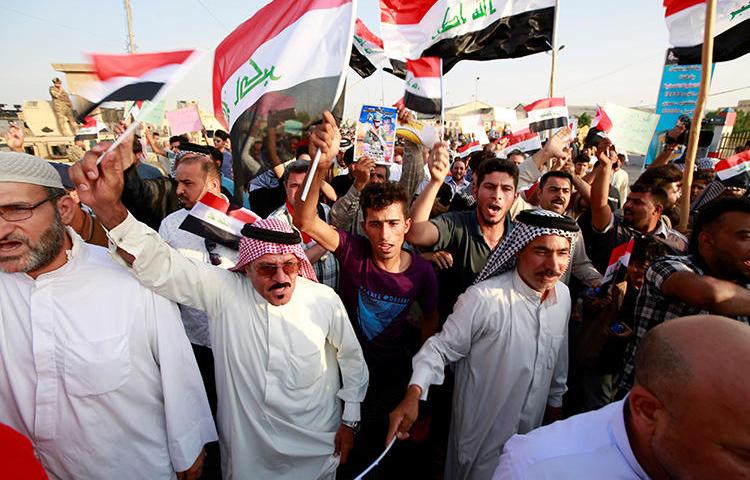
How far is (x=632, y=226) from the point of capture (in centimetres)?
339

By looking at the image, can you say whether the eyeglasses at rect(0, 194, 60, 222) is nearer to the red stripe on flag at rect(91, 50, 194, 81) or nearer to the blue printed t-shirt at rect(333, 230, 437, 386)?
the red stripe on flag at rect(91, 50, 194, 81)

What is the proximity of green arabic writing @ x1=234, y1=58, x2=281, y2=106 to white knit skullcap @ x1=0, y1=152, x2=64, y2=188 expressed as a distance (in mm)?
881

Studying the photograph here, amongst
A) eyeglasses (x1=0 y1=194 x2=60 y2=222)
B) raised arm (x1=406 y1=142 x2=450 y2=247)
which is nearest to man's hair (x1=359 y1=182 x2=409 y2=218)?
raised arm (x1=406 y1=142 x2=450 y2=247)

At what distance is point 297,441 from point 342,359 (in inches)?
19.7

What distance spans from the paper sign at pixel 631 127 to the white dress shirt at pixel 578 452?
4664mm

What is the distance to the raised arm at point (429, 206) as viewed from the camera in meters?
2.80

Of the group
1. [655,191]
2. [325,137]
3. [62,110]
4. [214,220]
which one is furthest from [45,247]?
[62,110]

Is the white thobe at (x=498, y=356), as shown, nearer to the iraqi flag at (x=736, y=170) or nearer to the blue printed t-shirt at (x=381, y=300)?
the blue printed t-shirt at (x=381, y=300)

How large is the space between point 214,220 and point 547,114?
231 inches

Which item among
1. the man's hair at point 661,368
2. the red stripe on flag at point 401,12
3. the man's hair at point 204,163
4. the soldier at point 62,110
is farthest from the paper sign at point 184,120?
the soldier at point 62,110

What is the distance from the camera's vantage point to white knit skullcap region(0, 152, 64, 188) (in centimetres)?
151

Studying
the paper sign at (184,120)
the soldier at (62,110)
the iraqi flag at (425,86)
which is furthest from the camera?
the soldier at (62,110)

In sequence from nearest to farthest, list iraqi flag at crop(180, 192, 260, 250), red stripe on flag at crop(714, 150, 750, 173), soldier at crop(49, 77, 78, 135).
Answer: iraqi flag at crop(180, 192, 260, 250) < red stripe on flag at crop(714, 150, 750, 173) < soldier at crop(49, 77, 78, 135)

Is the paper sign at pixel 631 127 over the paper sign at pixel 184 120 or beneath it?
beneath
